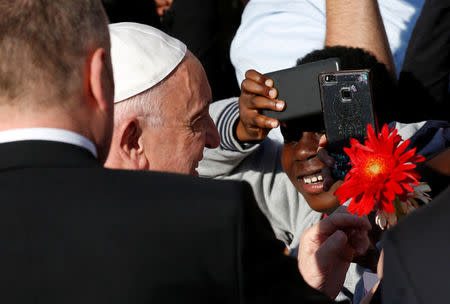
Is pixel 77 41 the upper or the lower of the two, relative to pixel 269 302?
upper

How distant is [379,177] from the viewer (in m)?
1.83

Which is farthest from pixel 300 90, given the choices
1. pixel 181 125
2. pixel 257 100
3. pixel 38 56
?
pixel 38 56

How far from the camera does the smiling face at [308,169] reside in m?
2.91

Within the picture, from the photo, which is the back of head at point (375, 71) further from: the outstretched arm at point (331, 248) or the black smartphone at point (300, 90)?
→ the outstretched arm at point (331, 248)

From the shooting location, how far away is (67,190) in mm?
1232

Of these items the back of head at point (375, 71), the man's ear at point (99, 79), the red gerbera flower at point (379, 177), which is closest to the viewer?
the man's ear at point (99, 79)

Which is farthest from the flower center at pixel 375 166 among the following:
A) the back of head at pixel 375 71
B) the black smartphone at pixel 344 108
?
the back of head at pixel 375 71

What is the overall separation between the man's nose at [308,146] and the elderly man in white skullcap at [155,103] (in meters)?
0.75

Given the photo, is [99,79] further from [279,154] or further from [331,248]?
[279,154]

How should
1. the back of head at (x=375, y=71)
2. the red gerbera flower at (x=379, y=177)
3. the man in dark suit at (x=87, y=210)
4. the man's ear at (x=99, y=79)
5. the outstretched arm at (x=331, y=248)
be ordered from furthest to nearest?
1. the back of head at (x=375, y=71)
2. the outstretched arm at (x=331, y=248)
3. the red gerbera flower at (x=379, y=177)
4. the man's ear at (x=99, y=79)
5. the man in dark suit at (x=87, y=210)

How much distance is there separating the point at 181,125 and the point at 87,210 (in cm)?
103

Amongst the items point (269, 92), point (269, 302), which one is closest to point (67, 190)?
point (269, 302)

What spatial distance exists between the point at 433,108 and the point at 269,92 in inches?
39.3

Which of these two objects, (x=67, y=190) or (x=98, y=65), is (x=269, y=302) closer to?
(x=67, y=190)
